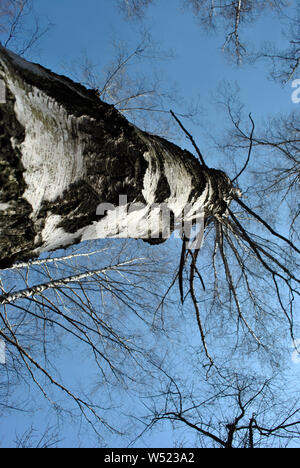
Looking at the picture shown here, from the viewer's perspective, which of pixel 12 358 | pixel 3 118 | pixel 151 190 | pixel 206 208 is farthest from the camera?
pixel 12 358

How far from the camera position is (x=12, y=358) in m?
2.86

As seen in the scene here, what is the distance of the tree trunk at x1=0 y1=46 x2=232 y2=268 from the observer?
80cm

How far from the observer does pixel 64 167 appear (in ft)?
3.03

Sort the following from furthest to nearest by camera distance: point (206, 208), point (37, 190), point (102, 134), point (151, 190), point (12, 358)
Result: point (12, 358) → point (206, 208) → point (151, 190) → point (102, 134) → point (37, 190)

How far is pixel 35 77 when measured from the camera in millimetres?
948

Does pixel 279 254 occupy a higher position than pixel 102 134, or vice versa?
pixel 279 254

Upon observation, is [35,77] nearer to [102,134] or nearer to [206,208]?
[102,134]

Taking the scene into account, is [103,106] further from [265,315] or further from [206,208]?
[265,315]

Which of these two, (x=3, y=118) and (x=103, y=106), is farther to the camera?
(x=103, y=106)

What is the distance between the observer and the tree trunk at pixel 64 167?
2.62 feet

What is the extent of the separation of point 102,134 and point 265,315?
2924 millimetres
